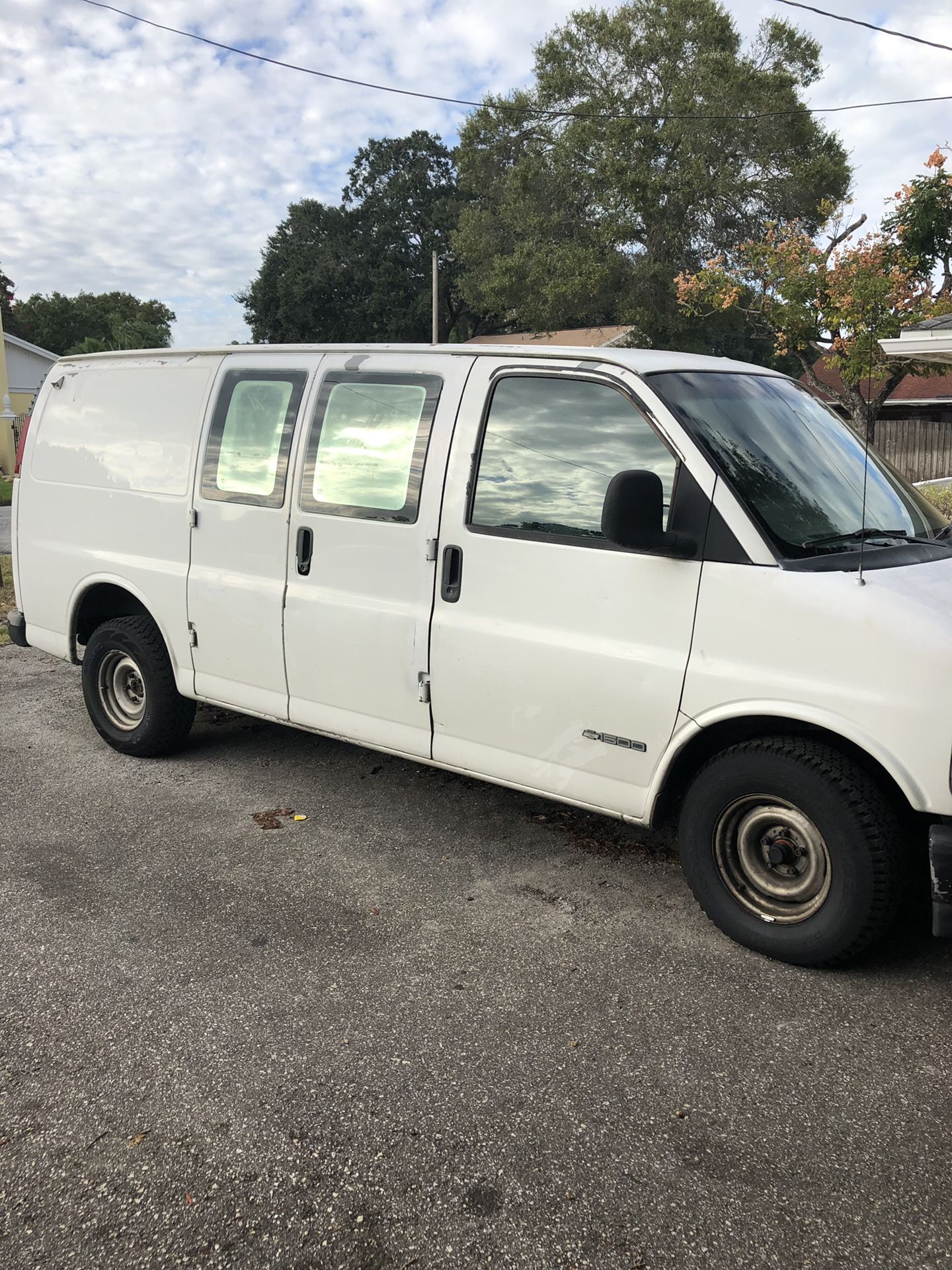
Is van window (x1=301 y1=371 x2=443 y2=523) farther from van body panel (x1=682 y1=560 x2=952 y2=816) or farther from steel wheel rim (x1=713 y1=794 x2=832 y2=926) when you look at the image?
steel wheel rim (x1=713 y1=794 x2=832 y2=926)

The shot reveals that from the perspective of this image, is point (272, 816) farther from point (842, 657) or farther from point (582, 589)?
point (842, 657)

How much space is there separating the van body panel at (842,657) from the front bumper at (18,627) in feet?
14.4

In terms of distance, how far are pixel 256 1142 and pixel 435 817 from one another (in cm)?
Answer: 225

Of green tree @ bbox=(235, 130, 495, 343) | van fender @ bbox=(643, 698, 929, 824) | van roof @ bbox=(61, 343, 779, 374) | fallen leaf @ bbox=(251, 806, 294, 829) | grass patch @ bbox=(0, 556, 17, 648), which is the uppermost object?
green tree @ bbox=(235, 130, 495, 343)

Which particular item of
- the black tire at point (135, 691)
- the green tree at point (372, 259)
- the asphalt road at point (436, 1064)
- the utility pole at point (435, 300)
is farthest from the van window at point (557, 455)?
the green tree at point (372, 259)

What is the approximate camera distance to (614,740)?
3.70 m

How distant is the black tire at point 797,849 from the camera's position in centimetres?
319

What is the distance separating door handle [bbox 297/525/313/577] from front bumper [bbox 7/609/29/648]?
2.46 metres

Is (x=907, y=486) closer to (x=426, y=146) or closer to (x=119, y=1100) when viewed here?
(x=119, y=1100)

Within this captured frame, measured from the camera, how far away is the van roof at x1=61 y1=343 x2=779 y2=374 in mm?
3818

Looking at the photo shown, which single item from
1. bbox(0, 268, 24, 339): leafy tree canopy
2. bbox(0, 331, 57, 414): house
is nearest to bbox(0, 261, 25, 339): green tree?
bbox(0, 268, 24, 339): leafy tree canopy

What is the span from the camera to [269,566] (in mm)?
4699

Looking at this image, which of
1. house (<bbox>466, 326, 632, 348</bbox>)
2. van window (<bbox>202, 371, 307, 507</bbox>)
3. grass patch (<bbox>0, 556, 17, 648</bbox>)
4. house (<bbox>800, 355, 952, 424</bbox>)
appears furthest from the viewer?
house (<bbox>466, 326, 632, 348</bbox>)

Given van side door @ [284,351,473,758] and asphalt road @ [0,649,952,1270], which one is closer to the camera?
asphalt road @ [0,649,952,1270]
